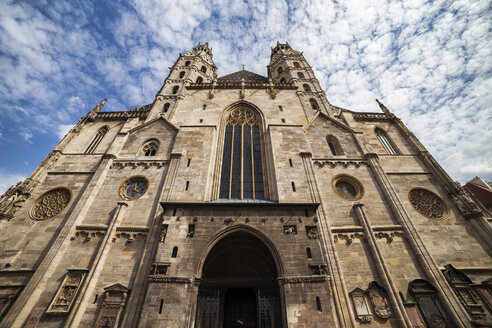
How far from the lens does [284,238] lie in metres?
9.70

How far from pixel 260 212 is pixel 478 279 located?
10.7 metres

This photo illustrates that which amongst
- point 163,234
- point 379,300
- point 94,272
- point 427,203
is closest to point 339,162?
point 427,203

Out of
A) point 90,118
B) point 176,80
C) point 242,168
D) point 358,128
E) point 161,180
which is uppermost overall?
point 176,80

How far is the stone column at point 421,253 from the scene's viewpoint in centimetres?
865

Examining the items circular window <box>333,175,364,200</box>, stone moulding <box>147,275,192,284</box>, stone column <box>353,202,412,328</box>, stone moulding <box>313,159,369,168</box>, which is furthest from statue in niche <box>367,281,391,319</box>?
stone moulding <box>147,275,192,284</box>

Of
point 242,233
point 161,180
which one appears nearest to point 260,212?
point 242,233

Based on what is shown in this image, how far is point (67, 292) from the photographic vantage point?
362 inches

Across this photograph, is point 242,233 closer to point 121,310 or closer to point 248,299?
point 248,299

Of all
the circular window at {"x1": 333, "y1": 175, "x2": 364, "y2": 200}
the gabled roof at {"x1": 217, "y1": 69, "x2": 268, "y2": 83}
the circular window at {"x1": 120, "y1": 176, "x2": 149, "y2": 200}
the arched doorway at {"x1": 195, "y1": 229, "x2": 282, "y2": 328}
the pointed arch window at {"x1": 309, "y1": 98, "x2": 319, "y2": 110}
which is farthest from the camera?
the gabled roof at {"x1": 217, "y1": 69, "x2": 268, "y2": 83}

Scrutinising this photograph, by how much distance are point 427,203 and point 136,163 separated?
18.6 metres

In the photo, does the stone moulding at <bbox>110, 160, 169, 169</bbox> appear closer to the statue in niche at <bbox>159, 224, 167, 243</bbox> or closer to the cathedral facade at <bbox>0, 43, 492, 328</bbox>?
the cathedral facade at <bbox>0, 43, 492, 328</bbox>

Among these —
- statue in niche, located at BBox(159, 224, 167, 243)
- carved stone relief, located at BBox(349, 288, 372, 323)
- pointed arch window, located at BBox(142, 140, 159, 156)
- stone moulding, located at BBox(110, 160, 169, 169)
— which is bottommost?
carved stone relief, located at BBox(349, 288, 372, 323)

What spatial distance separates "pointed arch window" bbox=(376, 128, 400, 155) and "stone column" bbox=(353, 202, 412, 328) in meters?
7.12

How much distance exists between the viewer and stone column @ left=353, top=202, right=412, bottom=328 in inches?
336
